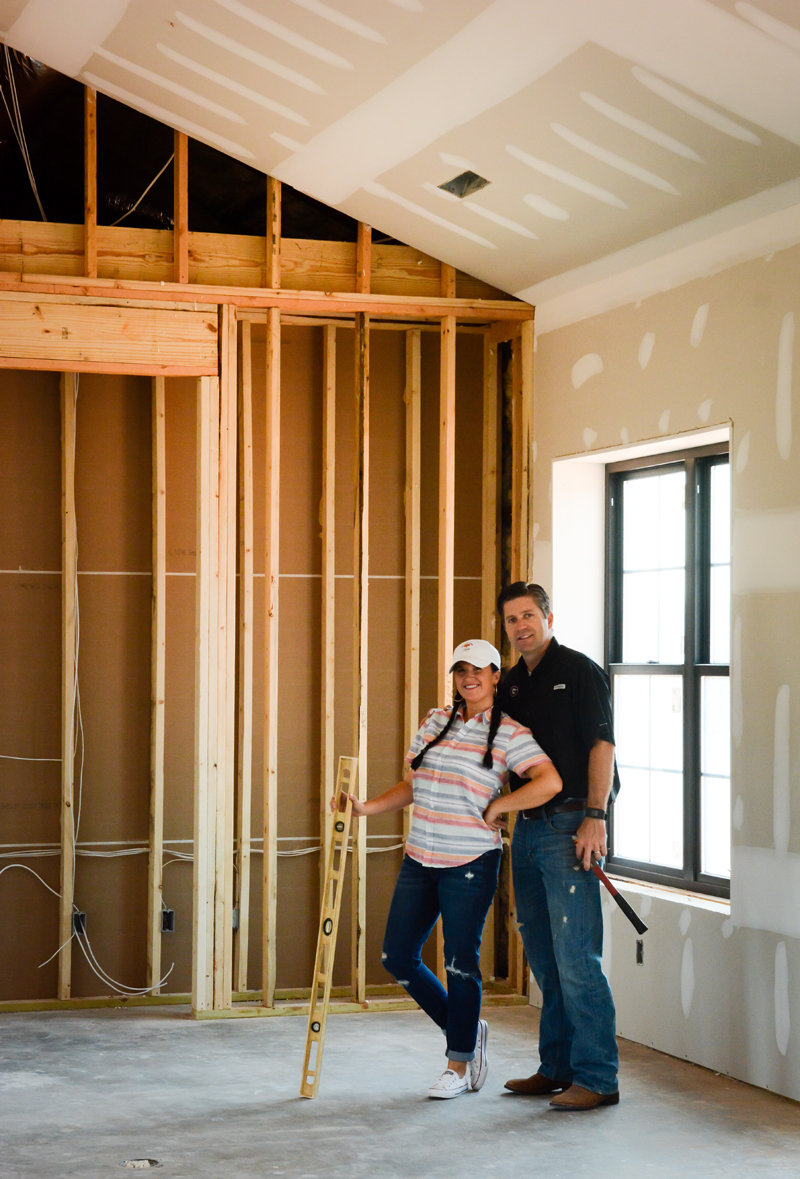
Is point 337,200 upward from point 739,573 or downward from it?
upward

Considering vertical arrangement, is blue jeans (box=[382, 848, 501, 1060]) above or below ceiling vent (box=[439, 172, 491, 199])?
below

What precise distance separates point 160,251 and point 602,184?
6.55ft

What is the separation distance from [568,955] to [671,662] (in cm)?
146

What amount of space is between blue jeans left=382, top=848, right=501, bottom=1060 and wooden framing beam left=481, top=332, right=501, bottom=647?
187cm

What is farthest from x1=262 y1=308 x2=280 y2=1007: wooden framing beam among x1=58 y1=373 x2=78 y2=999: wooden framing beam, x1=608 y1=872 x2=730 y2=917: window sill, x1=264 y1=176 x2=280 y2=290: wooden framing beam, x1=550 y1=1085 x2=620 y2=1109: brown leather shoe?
x1=550 y1=1085 x2=620 y2=1109: brown leather shoe

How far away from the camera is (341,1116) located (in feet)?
12.5

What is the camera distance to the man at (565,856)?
3.90 m

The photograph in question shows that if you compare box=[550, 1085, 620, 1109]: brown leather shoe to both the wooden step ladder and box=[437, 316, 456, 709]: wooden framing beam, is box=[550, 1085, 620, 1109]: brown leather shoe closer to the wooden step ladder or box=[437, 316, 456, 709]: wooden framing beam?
the wooden step ladder

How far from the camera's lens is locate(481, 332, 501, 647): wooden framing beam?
5719 millimetres

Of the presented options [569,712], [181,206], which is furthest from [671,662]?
[181,206]

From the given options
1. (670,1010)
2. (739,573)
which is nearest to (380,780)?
(670,1010)

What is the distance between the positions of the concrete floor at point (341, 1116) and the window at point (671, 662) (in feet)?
2.67

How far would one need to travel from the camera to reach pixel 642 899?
4688 mm

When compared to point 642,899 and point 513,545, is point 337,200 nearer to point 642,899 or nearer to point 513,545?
point 513,545
